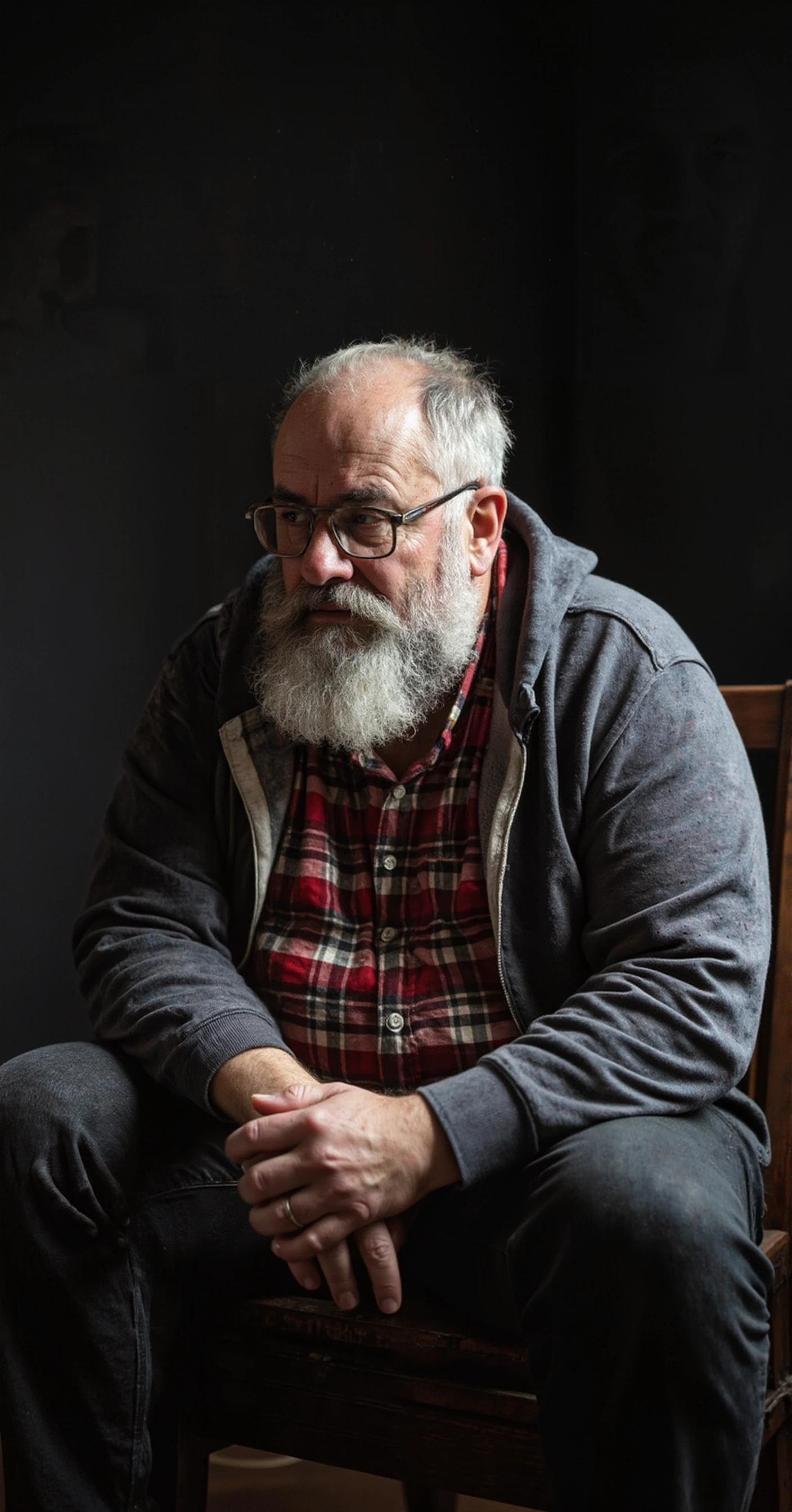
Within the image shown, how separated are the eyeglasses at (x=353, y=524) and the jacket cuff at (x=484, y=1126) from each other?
0.63 metres

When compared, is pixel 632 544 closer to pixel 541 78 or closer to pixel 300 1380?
pixel 541 78

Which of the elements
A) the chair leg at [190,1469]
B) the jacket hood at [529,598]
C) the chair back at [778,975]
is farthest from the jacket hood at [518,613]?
the chair leg at [190,1469]

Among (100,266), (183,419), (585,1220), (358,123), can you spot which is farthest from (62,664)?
(585,1220)

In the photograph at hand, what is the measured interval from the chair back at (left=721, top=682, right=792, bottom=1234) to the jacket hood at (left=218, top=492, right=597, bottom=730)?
0.28m

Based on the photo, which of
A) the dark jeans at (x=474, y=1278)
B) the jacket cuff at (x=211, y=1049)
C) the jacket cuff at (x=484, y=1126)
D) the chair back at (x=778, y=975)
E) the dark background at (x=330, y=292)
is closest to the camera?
the dark jeans at (x=474, y=1278)

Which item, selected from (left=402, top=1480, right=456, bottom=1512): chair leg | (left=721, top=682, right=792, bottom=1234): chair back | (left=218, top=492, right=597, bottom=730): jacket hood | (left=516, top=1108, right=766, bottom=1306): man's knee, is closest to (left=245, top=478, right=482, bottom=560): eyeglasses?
(left=218, top=492, right=597, bottom=730): jacket hood

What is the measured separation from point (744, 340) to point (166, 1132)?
1.40 metres

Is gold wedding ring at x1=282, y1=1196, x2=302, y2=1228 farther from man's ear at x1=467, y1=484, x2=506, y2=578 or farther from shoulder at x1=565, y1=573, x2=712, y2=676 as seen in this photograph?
man's ear at x1=467, y1=484, x2=506, y2=578

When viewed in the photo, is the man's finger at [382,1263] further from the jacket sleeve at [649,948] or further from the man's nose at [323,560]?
the man's nose at [323,560]

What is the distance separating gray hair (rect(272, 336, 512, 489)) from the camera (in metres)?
1.64

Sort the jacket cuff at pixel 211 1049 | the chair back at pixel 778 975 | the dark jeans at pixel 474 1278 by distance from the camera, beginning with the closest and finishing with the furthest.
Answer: the dark jeans at pixel 474 1278, the jacket cuff at pixel 211 1049, the chair back at pixel 778 975

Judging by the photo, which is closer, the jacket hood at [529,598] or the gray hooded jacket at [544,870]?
the gray hooded jacket at [544,870]

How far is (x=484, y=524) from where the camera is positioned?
5.54ft

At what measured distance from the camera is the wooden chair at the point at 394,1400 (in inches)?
49.6
